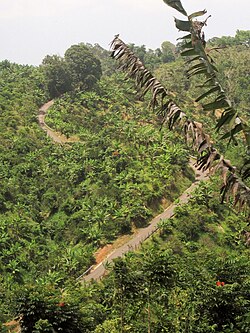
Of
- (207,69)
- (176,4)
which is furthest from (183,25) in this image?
(207,69)

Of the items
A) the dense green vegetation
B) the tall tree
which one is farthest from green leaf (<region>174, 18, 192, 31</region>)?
the tall tree

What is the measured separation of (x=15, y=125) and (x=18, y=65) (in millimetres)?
25655

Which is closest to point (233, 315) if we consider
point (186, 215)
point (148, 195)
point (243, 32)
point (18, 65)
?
point (186, 215)

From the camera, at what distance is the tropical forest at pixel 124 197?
4047 mm

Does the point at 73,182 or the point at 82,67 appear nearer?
the point at 73,182

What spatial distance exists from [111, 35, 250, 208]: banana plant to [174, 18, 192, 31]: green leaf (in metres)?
0.10

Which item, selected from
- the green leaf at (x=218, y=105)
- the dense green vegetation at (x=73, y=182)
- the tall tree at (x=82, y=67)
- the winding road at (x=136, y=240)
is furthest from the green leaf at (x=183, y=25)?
the tall tree at (x=82, y=67)

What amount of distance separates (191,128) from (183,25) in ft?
2.95

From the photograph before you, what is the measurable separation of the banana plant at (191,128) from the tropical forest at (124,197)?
0.01 metres

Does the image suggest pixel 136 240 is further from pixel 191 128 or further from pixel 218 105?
pixel 218 105

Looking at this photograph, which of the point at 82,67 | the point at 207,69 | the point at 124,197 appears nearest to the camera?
the point at 207,69

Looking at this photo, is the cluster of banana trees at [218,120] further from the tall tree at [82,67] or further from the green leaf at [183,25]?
the tall tree at [82,67]

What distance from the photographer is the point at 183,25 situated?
10.2ft

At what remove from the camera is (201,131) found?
352 cm
